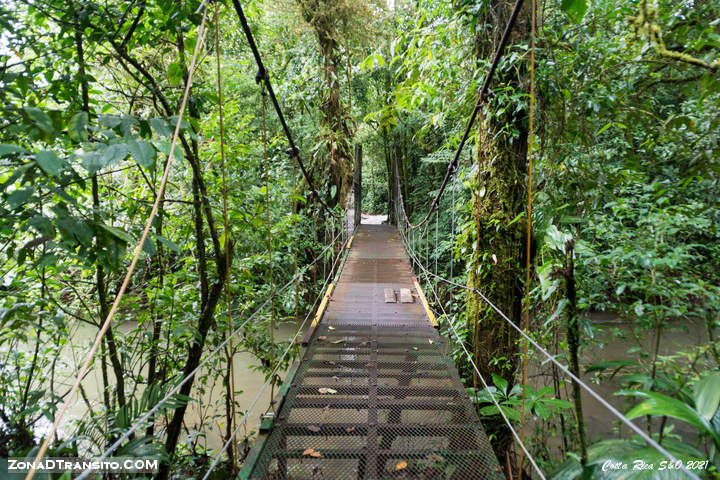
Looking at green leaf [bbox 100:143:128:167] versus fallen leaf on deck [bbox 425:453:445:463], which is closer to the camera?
green leaf [bbox 100:143:128:167]

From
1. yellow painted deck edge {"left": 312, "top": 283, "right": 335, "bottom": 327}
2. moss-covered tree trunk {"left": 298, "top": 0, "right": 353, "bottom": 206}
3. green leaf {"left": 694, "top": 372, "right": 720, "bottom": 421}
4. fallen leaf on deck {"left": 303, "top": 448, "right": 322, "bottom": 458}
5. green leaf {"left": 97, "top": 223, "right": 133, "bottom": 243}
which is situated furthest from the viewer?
moss-covered tree trunk {"left": 298, "top": 0, "right": 353, "bottom": 206}

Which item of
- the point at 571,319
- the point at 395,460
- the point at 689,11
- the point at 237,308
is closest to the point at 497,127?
the point at 689,11

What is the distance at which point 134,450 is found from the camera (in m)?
1.11

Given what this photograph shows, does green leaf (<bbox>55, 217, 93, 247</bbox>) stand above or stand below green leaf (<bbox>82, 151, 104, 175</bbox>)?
below

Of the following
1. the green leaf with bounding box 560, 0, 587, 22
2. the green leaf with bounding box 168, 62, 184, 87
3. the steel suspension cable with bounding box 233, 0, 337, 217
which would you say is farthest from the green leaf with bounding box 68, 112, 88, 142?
the green leaf with bounding box 560, 0, 587, 22

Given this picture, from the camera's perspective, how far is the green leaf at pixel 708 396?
1019mm

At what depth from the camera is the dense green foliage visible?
3.35 ft

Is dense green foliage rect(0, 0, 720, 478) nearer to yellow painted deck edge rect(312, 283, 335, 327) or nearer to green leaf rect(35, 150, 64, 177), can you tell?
green leaf rect(35, 150, 64, 177)

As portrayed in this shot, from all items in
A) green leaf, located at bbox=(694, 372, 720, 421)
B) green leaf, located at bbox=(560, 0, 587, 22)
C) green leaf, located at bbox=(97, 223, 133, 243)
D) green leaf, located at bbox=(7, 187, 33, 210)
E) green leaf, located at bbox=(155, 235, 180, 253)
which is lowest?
green leaf, located at bbox=(694, 372, 720, 421)

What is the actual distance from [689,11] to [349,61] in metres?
3.24

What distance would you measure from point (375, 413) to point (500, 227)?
3.95ft

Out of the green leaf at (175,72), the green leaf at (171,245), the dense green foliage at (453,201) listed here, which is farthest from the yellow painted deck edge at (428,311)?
the green leaf at (175,72)

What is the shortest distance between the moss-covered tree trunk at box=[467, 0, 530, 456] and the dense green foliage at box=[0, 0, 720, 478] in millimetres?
12

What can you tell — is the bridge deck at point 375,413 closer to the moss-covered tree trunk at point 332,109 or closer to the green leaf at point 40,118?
the green leaf at point 40,118
